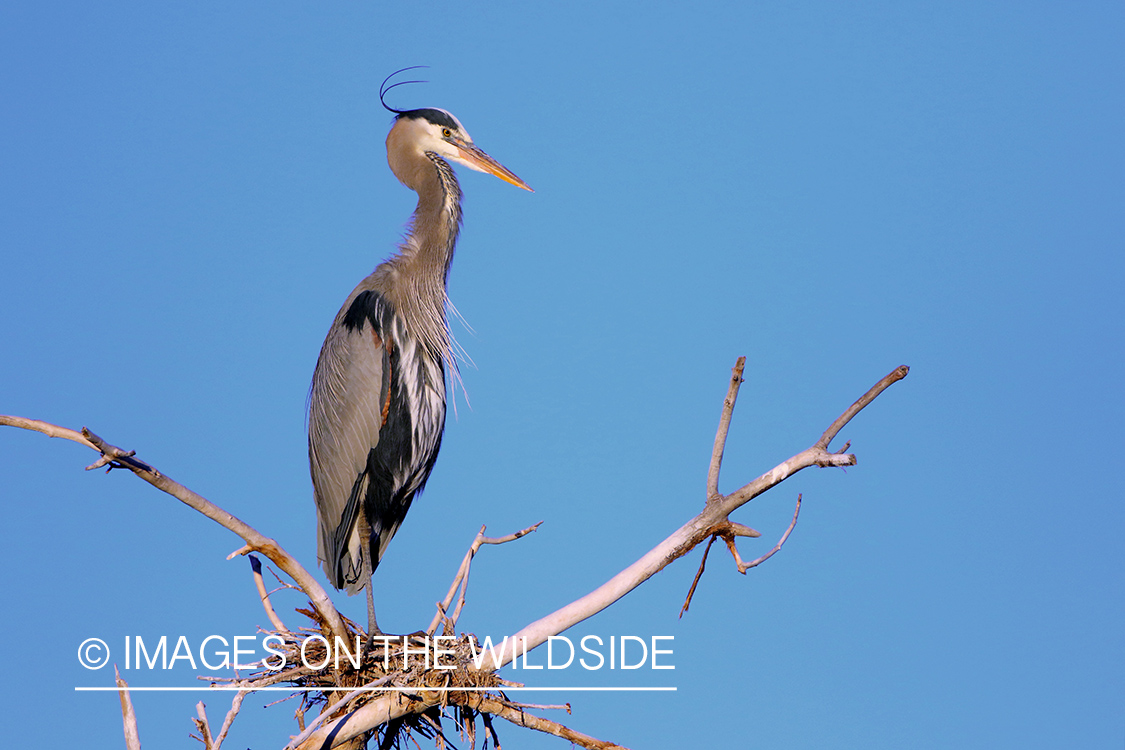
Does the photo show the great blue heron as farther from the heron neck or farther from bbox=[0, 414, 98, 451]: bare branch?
bbox=[0, 414, 98, 451]: bare branch

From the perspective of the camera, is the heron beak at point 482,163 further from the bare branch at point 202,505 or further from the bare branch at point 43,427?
the bare branch at point 43,427

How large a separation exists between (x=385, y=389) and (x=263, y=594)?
1.29 meters

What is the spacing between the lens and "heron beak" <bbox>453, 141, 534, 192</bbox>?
19.6ft

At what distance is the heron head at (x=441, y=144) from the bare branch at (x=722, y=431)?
9.51ft

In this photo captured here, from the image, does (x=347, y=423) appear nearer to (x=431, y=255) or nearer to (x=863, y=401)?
(x=431, y=255)

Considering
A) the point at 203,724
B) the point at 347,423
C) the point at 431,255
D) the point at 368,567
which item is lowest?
the point at 203,724

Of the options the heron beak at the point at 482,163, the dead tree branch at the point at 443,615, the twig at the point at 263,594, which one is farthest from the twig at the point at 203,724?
the heron beak at the point at 482,163

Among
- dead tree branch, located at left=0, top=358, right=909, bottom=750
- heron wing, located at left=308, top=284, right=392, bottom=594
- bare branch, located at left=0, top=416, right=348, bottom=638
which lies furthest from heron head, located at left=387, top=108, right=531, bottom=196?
bare branch, located at left=0, top=416, right=348, bottom=638

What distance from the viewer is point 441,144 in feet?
19.7

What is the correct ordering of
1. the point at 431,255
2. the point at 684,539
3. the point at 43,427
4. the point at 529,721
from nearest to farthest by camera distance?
the point at 43,427, the point at 684,539, the point at 529,721, the point at 431,255

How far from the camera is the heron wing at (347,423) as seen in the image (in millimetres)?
5352

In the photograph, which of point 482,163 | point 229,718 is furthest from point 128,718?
point 482,163

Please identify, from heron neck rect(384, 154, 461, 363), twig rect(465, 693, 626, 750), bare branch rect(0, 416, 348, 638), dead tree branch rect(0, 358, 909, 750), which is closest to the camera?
bare branch rect(0, 416, 348, 638)

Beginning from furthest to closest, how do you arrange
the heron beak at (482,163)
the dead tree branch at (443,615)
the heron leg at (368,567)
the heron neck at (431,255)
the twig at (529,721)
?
the heron beak at (482,163) < the heron neck at (431,255) < the heron leg at (368,567) < the twig at (529,721) < the dead tree branch at (443,615)
